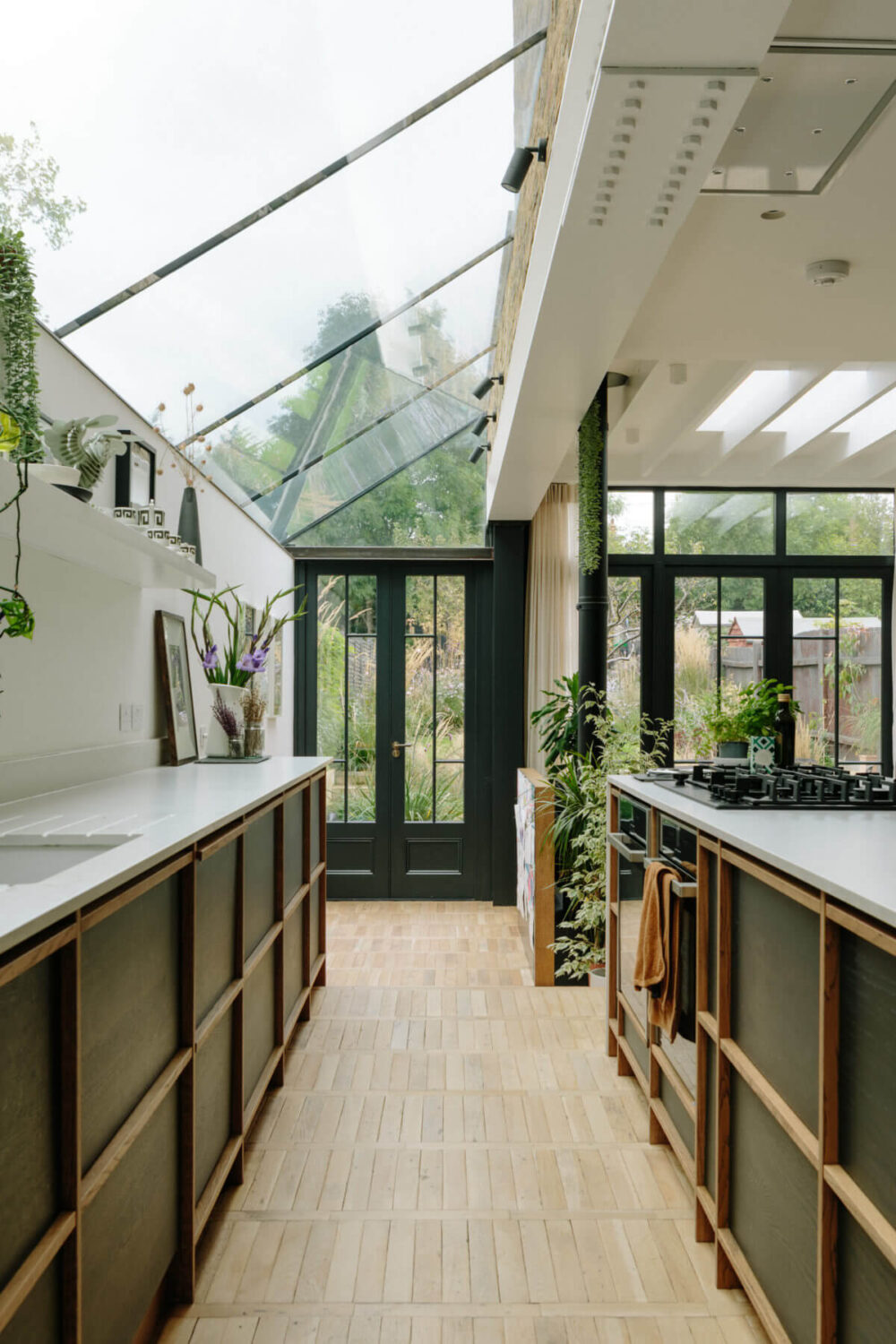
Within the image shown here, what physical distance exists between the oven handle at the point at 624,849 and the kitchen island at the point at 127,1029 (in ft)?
3.36


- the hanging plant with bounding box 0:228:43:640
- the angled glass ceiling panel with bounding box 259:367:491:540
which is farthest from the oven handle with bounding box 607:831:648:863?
the angled glass ceiling panel with bounding box 259:367:491:540

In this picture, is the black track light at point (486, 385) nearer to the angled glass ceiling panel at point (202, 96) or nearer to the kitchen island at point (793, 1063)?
the angled glass ceiling panel at point (202, 96)

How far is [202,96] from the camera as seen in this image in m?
2.36

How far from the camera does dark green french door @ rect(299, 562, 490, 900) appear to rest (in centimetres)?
603

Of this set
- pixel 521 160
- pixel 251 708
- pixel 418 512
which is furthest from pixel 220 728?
pixel 418 512

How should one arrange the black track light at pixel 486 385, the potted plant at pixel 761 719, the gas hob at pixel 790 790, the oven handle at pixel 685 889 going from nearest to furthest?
1. the oven handle at pixel 685 889
2. the gas hob at pixel 790 790
3. the potted plant at pixel 761 719
4. the black track light at pixel 486 385

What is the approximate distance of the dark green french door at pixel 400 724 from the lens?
6031 millimetres

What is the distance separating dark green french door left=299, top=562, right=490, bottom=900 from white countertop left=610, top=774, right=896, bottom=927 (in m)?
3.63

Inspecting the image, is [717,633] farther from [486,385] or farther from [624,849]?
[624,849]

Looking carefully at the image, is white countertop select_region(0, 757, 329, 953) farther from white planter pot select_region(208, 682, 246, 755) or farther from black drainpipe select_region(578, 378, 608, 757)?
black drainpipe select_region(578, 378, 608, 757)

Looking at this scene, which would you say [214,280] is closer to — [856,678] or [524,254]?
[524,254]

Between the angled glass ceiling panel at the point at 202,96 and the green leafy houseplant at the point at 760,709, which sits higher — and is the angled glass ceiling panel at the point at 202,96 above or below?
above

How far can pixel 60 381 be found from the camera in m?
2.40

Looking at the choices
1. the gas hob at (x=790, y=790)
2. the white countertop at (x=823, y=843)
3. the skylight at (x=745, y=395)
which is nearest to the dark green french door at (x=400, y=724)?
the skylight at (x=745, y=395)
